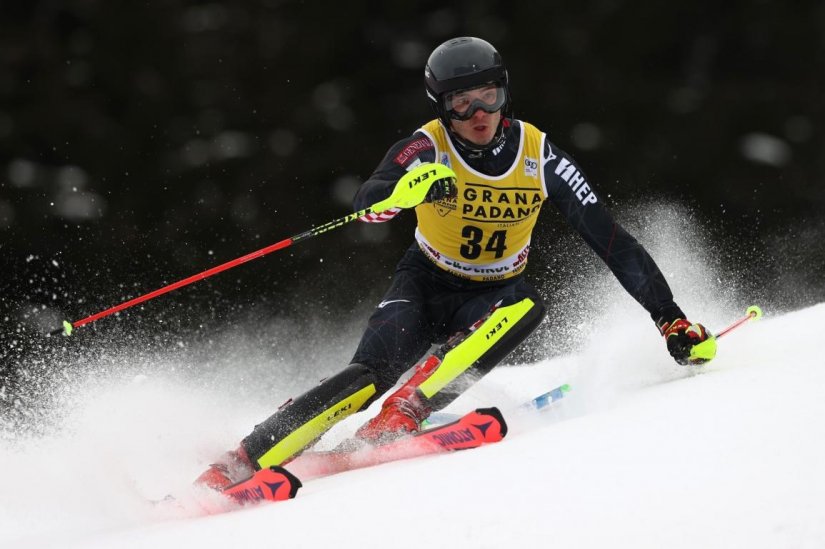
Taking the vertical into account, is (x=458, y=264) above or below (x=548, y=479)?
above

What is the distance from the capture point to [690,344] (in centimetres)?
271

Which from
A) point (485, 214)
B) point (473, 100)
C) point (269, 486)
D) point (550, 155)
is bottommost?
point (269, 486)

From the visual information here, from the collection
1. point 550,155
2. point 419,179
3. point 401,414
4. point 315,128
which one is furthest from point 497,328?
point 315,128

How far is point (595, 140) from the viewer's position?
6.38 meters

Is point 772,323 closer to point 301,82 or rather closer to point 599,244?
point 599,244

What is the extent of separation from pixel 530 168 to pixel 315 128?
3754 mm

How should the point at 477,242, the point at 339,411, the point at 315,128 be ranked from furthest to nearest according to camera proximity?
the point at 315,128, the point at 477,242, the point at 339,411

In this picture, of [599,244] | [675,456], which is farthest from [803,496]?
[599,244]

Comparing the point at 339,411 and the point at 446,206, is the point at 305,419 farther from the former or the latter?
the point at 446,206

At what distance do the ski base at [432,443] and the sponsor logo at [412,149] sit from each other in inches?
37.5

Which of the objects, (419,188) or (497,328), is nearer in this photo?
(419,188)

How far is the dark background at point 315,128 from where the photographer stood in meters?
6.26

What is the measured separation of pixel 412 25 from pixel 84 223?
277 centimetres

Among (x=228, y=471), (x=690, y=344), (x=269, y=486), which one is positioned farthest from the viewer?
(x=690, y=344)
